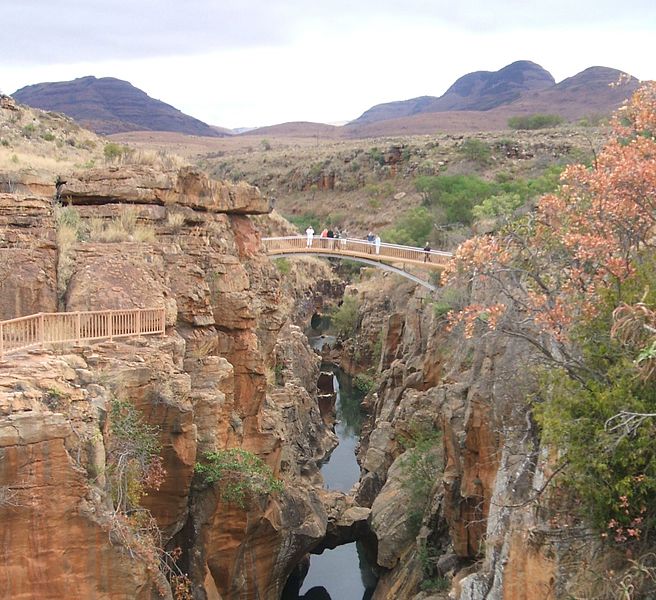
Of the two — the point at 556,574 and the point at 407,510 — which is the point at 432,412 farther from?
the point at 556,574

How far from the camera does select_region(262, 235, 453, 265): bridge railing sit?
32.5 metres

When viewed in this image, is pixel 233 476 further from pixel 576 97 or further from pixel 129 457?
pixel 576 97

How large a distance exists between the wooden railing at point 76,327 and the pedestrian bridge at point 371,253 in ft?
57.1

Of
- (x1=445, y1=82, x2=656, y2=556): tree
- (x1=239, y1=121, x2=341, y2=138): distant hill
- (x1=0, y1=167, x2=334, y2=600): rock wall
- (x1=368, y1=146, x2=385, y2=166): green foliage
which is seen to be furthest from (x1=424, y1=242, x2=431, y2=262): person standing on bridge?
(x1=239, y1=121, x2=341, y2=138): distant hill

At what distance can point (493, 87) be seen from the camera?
6014 inches

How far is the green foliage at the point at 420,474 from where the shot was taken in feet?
68.4

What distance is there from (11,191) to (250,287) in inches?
227

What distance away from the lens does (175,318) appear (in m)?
15.5

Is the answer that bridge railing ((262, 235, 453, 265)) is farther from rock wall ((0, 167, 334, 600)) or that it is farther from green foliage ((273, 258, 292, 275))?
green foliage ((273, 258, 292, 275))

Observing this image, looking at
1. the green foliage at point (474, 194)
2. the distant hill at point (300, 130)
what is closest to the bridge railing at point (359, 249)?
the green foliage at point (474, 194)

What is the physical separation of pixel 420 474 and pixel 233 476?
7197mm

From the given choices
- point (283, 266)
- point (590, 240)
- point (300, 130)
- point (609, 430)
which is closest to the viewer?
point (609, 430)

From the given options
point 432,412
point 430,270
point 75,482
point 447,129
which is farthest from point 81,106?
point 75,482

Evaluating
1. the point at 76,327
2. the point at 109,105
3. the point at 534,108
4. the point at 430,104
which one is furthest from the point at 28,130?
the point at 430,104
